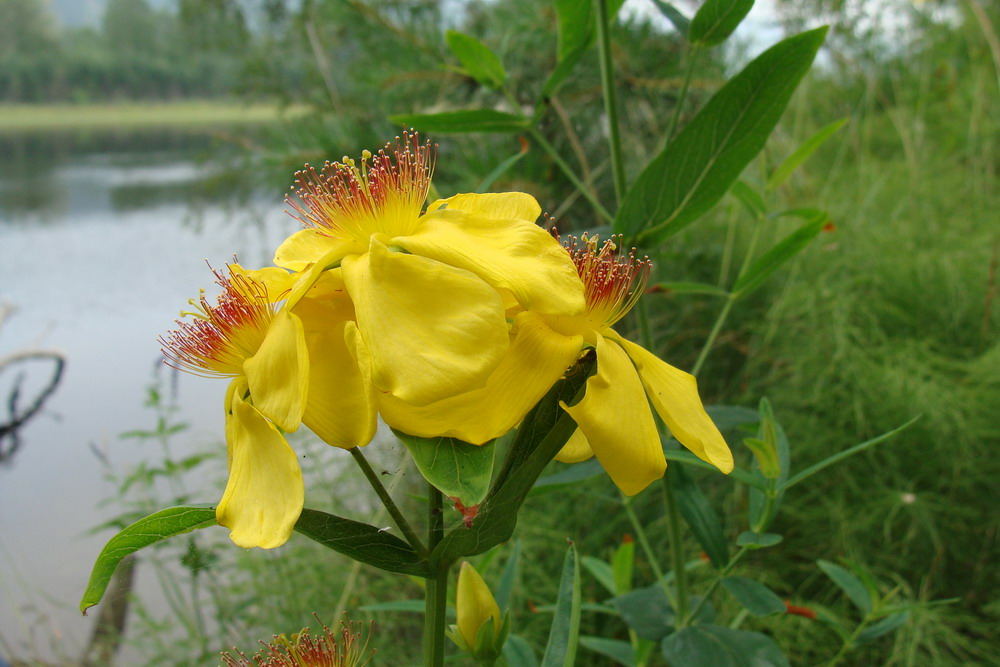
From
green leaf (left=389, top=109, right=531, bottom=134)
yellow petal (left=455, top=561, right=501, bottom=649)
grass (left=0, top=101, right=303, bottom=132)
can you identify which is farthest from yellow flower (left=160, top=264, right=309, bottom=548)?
grass (left=0, top=101, right=303, bottom=132)

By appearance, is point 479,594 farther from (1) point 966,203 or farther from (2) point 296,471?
(1) point 966,203

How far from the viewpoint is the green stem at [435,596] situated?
0.95 feet

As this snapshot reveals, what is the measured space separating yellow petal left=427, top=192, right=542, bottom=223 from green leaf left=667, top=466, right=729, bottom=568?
25 cm

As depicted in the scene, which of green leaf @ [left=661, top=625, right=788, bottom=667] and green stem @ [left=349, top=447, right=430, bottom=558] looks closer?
green stem @ [left=349, top=447, right=430, bottom=558]

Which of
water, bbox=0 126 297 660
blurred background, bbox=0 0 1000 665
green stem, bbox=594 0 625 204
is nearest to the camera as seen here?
green stem, bbox=594 0 625 204

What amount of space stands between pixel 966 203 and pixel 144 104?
15.8 feet

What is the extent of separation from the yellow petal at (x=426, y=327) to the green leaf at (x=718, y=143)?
19cm

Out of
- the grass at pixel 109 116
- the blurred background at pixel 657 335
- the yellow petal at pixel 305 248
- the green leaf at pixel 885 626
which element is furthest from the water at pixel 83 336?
the grass at pixel 109 116

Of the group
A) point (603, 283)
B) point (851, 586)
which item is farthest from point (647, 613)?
point (603, 283)

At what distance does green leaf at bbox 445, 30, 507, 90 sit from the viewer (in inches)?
20.2

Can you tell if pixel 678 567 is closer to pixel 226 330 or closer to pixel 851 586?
pixel 851 586

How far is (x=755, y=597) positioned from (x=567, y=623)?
16 centimetres

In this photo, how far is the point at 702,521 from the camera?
18.6 inches

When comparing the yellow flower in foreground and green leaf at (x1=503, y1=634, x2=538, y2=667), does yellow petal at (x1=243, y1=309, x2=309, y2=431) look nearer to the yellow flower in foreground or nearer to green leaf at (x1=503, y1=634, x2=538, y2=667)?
the yellow flower in foreground
